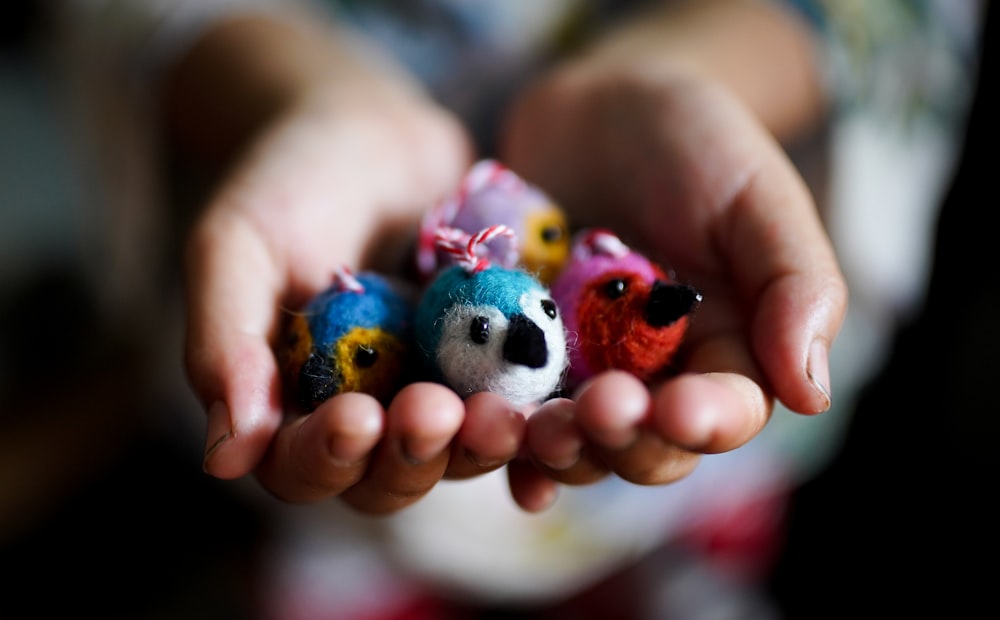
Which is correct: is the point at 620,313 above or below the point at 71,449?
above

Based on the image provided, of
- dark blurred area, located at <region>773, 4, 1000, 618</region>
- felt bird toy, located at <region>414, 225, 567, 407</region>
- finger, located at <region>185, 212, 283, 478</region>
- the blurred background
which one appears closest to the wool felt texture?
felt bird toy, located at <region>414, 225, 567, 407</region>

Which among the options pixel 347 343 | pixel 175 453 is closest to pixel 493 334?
pixel 347 343

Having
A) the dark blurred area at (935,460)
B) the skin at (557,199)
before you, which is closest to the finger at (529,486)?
the skin at (557,199)

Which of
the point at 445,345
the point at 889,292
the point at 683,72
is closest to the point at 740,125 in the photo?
→ the point at 683,72

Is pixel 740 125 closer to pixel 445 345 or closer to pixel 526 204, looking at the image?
pixel 526 204

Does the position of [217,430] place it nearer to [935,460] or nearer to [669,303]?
[669,303]

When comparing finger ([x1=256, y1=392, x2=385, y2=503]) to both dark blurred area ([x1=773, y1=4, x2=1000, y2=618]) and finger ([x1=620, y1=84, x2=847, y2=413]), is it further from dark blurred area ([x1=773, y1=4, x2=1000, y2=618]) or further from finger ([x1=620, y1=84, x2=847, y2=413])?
dark blurred area ([x1=773, y1=4, x2=1000, y2=618])

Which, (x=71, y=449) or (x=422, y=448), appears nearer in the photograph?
(x=422, y=448)
